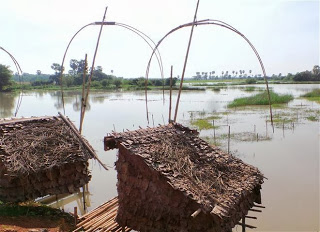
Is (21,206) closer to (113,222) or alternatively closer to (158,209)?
(113,222)

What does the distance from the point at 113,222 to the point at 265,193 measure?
5057 millimetres

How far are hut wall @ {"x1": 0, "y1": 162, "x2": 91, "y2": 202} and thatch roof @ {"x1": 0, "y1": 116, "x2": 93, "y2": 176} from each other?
224 millimetres

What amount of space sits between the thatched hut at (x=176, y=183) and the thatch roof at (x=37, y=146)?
2.11 metres

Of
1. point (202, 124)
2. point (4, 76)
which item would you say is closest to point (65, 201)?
point (202, 124)

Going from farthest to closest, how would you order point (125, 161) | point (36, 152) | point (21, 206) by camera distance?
point (21, 206) < point (36, 152) < point (125, 161)

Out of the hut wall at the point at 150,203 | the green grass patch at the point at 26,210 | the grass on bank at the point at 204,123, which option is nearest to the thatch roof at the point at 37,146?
the green grass patch at the point at 26,210

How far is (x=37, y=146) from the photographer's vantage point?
6.59m

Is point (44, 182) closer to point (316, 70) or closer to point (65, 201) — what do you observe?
point (65, 201)

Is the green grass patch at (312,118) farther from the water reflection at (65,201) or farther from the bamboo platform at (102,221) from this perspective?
the bamboo platform at (102,221)

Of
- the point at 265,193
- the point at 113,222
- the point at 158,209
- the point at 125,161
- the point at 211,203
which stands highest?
the point at 125,161

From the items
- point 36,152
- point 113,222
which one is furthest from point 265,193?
point 36,152

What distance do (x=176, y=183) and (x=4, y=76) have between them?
3936 centimetres

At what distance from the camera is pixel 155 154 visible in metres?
4.60

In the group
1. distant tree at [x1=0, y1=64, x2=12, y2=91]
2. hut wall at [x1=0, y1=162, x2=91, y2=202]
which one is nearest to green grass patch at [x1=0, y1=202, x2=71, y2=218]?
hut wall at [x1=0, y1=162, x2=91, y2=202]
